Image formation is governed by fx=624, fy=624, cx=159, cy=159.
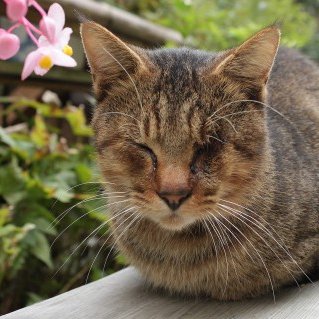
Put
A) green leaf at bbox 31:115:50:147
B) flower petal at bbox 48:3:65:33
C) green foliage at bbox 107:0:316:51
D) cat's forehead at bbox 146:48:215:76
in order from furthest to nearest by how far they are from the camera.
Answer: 1. green foliage at bbox 107:0:316:51
2. green leaf at bbox 31:115:50:147
3. cat's forehead at bbox 146:48:215:76
4. flower petal at bbox 48:3:65:33

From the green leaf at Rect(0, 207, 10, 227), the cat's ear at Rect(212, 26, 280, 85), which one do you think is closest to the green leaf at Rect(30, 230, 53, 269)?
the green leaf at Rect(0, 207, 10, 227)

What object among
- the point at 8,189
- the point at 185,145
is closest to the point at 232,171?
the point at 185,145

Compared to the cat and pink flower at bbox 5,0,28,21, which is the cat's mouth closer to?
the cat

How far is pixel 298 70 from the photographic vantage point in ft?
9.41

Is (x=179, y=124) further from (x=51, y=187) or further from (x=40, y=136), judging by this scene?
(x=40, y=136)

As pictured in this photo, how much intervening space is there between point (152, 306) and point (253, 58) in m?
0.84

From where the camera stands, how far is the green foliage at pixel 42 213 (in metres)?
2.77

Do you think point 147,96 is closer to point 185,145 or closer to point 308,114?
point 185,145

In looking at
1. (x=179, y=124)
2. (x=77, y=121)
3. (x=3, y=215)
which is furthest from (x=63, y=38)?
(x=77, y=121)

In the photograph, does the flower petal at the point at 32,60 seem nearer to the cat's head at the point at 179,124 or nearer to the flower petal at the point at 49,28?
the flower petal at the point at 49,28

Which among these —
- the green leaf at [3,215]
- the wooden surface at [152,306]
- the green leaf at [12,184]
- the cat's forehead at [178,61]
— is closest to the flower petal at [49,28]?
the cat's forehead at [178,61]

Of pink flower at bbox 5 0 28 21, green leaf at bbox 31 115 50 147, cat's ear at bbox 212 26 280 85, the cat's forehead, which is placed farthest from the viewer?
green leaf at bbox 31 115 50 147

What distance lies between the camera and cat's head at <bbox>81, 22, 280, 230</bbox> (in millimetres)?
1776

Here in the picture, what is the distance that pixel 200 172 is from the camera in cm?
179
